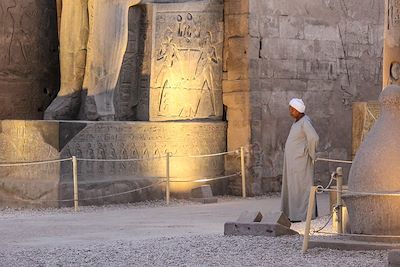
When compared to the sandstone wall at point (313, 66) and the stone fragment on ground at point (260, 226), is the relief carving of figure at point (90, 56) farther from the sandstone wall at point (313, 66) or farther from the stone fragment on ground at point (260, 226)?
the stone fragment on ground at point (260, 226)

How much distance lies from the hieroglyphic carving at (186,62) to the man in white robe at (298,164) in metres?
3.01

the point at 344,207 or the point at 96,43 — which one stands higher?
the point at 96,43

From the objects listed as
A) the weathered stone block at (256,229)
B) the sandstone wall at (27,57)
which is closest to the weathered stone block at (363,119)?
the weathered stone block at (256,229)

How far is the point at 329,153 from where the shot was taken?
15.5 m

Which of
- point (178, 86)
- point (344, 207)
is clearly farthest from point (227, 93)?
point (344, 207)

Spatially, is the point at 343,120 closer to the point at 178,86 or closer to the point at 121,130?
the point at 178,86

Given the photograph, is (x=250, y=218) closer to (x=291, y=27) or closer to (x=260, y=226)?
(x=260, y=226)

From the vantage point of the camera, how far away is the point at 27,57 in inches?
549

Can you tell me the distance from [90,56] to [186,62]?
1564mm

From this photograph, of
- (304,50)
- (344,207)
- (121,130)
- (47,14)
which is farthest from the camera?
(304,50)

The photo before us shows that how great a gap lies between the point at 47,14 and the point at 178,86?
194 centimetres

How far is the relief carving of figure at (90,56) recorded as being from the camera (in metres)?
13.1

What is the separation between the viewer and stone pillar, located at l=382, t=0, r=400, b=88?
30.7 feet

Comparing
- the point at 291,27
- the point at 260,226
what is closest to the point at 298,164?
the point at 260,226
